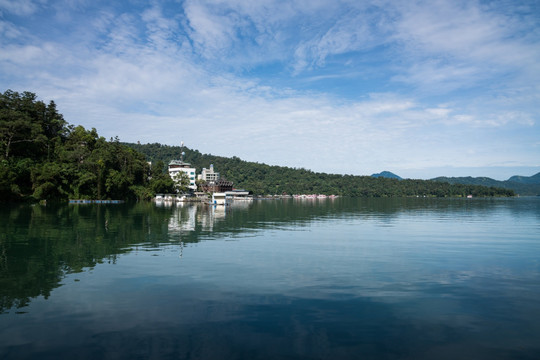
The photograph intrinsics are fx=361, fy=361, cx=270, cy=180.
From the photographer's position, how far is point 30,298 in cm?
1415

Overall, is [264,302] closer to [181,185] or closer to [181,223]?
[181,223]

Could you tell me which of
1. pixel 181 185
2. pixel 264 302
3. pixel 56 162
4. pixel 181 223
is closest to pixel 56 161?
pixel 56 162

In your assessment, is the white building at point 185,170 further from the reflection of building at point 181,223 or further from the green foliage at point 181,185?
the reflection of building at point 181,223

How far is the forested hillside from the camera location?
86.0 meters

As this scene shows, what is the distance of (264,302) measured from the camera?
559 inches

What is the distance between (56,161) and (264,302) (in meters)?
108

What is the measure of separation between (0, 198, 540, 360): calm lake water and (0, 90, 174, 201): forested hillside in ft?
229

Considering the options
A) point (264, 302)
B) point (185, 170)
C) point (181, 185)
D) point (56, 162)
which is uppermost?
point (185, 170)

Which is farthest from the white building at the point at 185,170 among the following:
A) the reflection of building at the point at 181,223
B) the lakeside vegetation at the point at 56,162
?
the reflection of building at the point at 181,223

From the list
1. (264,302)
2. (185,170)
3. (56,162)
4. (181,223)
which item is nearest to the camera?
(264,302)

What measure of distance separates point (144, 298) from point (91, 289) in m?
2.85

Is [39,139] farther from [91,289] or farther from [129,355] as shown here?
[129,355]

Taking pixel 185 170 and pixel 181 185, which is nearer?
pixel 181 185

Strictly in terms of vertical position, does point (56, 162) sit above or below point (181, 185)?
above
